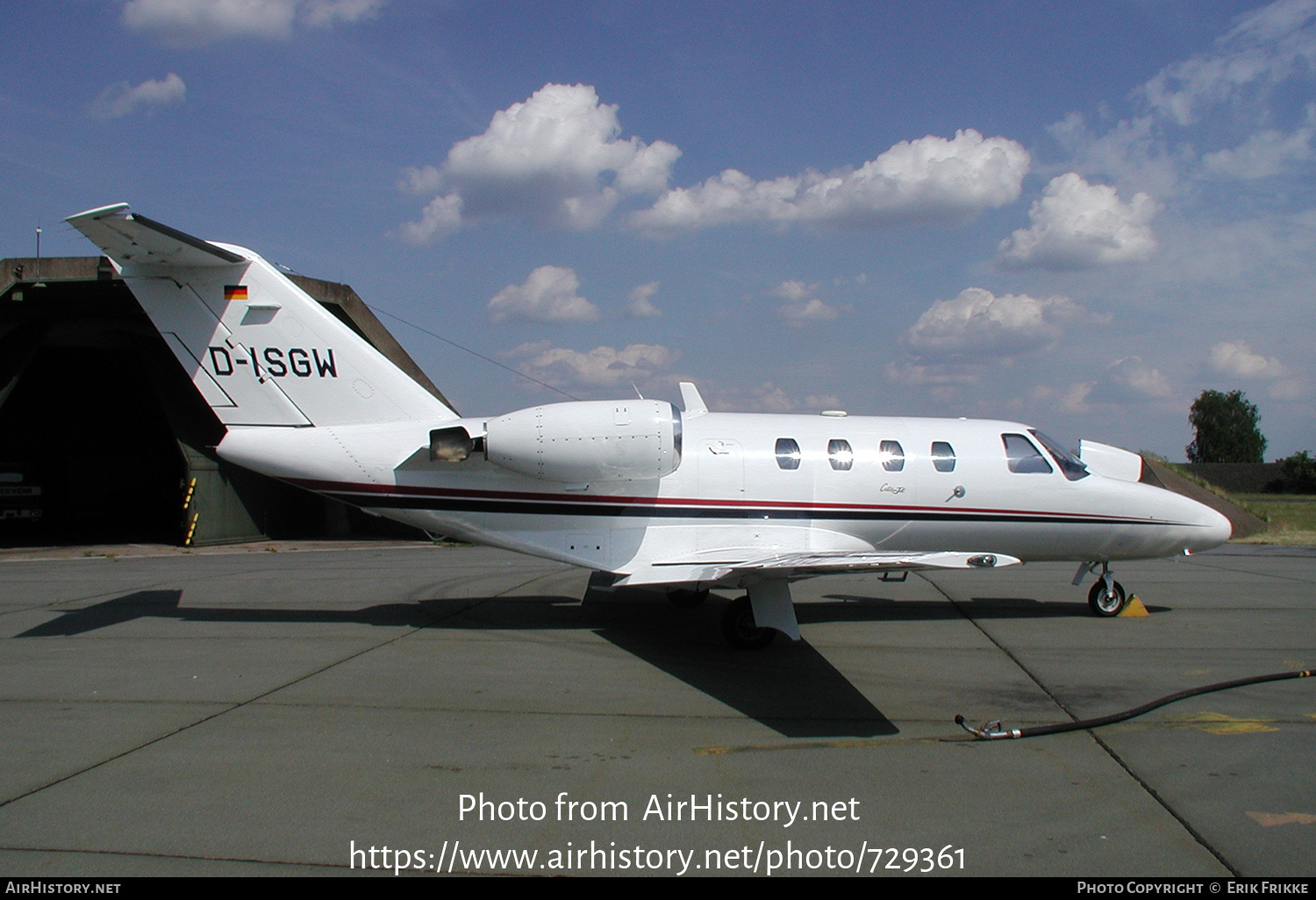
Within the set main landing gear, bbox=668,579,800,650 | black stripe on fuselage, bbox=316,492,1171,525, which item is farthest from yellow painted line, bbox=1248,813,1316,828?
black stripe on fuselage, bbox=316,492,1171,525

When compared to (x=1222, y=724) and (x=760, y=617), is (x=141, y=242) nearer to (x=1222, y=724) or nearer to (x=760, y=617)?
(x=760, y=617)

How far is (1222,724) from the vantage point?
6488mm

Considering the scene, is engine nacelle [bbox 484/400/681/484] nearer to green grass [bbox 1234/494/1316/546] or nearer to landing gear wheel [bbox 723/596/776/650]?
landing gear wheel [bbox 723/596/776/650]

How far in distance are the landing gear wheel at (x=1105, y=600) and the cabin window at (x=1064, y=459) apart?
1539 mm

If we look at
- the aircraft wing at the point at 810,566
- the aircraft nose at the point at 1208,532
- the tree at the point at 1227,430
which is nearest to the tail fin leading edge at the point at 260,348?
the aircraft wing at the point at 810,566

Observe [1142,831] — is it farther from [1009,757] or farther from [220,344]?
[220,344]

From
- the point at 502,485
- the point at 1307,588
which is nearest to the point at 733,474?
the point at 502,485

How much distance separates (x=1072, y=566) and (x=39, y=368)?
28.3m

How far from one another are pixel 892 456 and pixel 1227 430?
10418cm

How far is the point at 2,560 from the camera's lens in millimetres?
17438

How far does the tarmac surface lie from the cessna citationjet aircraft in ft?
4.04

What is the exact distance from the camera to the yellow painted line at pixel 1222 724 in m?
6.33

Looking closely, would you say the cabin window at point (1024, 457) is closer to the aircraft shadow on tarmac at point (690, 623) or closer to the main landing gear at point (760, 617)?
the aircraft shadow on tarmac at point (690, 623)

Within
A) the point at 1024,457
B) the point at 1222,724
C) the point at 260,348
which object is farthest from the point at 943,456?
the point at 260,348
